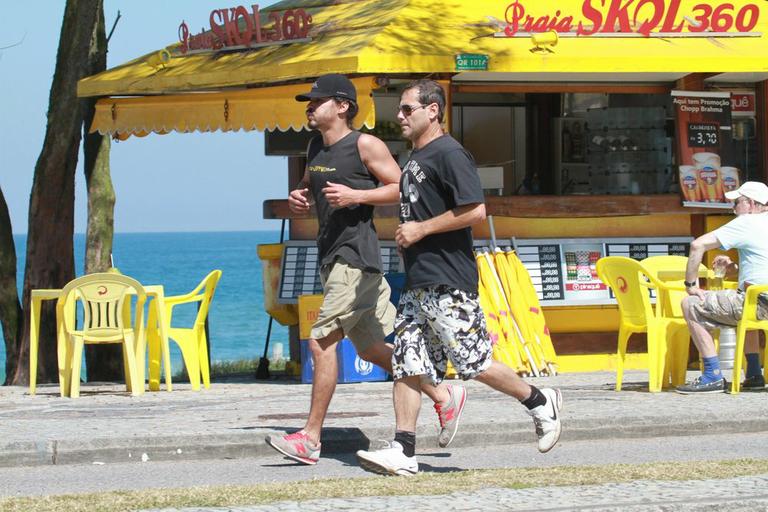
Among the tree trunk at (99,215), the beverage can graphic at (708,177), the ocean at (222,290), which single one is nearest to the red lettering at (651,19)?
the beverage can graphic at (708,177)

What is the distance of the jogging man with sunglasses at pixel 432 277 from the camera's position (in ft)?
24.5

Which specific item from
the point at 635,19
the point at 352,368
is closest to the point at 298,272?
the point at 352,368

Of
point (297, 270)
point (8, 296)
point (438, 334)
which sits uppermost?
point (438, 334)

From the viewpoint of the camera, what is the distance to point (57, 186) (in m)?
14.6

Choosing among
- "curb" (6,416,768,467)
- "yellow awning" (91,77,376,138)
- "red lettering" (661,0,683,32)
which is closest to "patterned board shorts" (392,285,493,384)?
"curb" (6,416,768,467)

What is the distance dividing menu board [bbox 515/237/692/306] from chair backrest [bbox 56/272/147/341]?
3.77m

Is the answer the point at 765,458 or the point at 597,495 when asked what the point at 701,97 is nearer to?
the point at 765,458

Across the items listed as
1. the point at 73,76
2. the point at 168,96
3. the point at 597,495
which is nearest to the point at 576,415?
the point at 597,495

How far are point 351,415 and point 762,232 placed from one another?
122 inches

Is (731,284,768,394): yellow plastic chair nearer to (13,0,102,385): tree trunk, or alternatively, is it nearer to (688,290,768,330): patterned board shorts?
(688,290,768,330): patterned board shorts

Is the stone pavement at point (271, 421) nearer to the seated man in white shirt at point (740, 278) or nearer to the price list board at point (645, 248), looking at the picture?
the seated man in white shirt at point (740, 278)

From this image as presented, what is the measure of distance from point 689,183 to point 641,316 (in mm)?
3233

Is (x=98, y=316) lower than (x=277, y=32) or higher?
lower

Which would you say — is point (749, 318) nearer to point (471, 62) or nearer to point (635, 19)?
point (471, 62)
